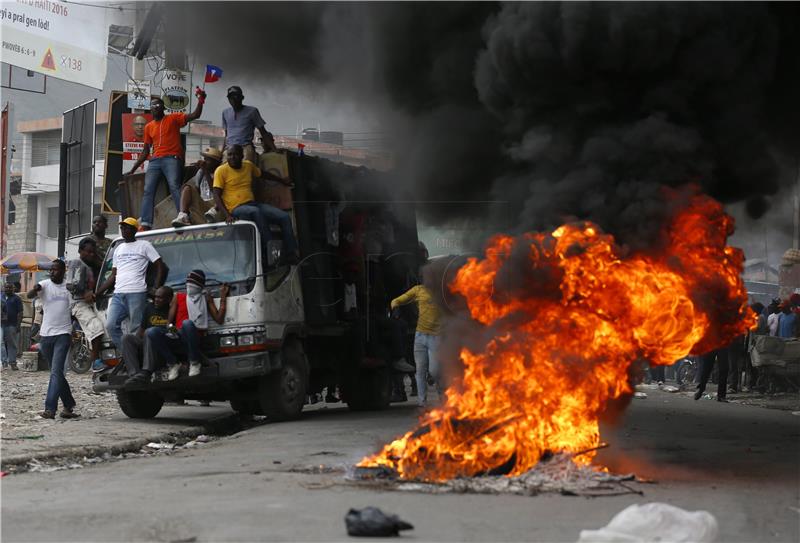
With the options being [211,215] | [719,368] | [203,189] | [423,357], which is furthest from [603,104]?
[719,368]

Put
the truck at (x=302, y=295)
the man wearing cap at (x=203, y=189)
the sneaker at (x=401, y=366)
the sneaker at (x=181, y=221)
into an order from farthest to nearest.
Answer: the sneaker at (x=401, y=366) → the man wearing cap at (x=203, y=189) → the sneaker at (x=181, y=221) → the truck at (x=302, y=295)

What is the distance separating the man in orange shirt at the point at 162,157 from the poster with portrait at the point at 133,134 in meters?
8.37

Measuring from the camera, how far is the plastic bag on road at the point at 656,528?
5.07m

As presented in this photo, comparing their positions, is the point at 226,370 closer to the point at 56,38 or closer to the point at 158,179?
the point at 158,179

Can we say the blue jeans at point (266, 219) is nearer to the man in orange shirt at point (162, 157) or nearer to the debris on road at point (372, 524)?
the man in orange shirt at point (162, 157)

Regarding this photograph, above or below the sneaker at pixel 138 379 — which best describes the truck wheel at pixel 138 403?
below

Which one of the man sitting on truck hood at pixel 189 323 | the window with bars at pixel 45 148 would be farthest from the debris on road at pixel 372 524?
the window with bars at pixel 45 148

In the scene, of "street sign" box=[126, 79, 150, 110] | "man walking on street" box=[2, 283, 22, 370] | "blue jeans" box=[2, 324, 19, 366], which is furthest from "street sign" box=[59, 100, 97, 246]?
"street sign" box=[126, 79, 150, 110]

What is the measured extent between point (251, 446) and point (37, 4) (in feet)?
58.4

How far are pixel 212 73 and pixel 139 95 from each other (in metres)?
8.54

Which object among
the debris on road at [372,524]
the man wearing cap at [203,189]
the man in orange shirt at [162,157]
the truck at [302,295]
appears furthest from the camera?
the man in orange shirt at [162,157]

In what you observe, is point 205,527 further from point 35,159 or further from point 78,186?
point 35,159

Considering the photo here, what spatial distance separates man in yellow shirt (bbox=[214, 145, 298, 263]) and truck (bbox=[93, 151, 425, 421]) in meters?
0.18

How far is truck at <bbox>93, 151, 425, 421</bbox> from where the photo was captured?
11953 millimetres
